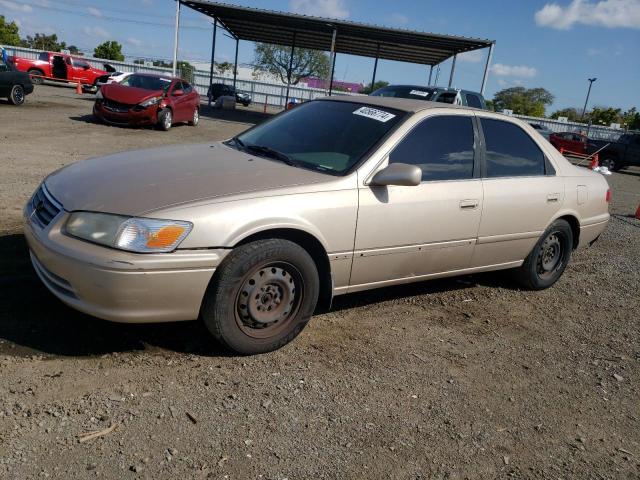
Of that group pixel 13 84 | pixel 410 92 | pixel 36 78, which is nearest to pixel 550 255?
pixel 410 92

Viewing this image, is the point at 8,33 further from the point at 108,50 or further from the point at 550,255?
the point at 550,255

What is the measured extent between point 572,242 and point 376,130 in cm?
258

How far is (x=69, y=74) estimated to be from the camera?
98.2 ft

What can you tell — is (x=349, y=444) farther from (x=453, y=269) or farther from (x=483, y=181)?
(x=483, y=181)

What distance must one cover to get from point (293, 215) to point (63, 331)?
156 cm

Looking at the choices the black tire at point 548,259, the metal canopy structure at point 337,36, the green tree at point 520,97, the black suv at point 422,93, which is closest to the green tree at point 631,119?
the green tree at point 520,97

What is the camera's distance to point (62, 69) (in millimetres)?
29859

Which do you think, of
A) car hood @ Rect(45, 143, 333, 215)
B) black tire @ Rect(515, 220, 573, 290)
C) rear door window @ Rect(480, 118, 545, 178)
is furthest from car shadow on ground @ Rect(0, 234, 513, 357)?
black tire @ Rect(515, 220, 573, 290)

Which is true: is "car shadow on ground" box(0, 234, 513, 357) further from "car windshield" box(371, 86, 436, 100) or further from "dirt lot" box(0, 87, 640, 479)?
"car windshield" box(371, 86, 436, 100)

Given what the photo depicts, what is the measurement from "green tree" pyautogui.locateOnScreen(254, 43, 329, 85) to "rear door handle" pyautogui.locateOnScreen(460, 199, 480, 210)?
7238 centimetres

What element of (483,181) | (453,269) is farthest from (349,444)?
(483,181)

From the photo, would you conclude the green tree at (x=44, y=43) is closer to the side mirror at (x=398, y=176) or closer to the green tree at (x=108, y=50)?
the green tree at (x=108, y=50)

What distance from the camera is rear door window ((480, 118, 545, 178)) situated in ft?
14.7

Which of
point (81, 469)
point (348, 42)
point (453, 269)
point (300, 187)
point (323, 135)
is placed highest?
point (348, 42)
